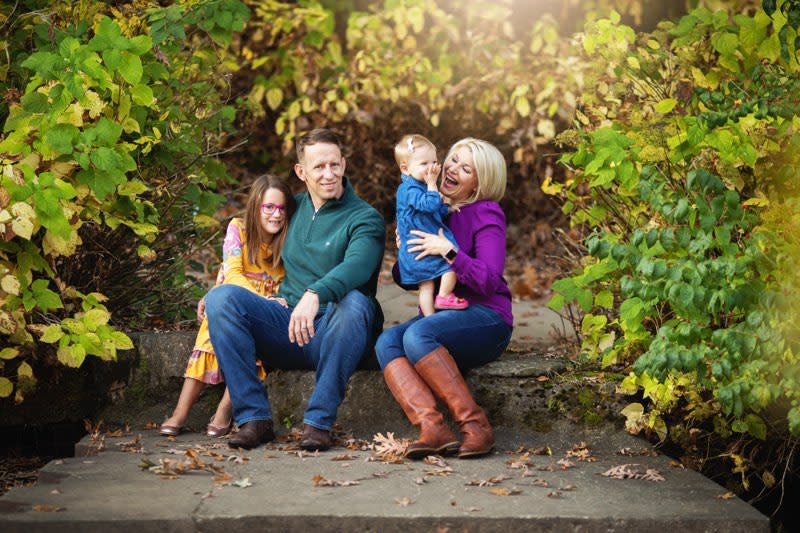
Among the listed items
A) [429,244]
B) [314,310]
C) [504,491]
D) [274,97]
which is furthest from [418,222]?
[274,97]

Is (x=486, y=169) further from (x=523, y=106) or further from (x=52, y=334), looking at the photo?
(x=523, y=106)

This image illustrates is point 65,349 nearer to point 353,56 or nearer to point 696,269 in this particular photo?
point 696,269

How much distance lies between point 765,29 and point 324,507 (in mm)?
2554

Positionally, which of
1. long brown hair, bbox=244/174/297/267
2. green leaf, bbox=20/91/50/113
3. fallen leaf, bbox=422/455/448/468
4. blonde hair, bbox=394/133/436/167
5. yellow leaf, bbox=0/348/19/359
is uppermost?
green leaf, bbox=20/91/50/113

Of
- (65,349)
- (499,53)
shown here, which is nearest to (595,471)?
(65,349)

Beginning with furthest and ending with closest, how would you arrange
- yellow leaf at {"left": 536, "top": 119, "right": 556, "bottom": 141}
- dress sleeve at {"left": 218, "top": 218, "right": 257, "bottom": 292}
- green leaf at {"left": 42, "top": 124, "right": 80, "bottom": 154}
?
yellow leaf at {"left": 536, "top": 119, "right": 556, "bottom": 141}, dress sleeve at {"left": 218, "top": 218, "right": 257, "bottom": 292}, green leaf at {"left": 42, "top": 124, "right": 80, "bottom": 154}

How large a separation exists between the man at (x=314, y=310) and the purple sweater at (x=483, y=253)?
26 centimetres

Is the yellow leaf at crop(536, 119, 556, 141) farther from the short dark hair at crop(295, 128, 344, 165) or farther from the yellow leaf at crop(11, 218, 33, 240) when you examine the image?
the yellow leaf at crop(11, 218, 33, 240)

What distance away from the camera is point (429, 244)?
4621mm

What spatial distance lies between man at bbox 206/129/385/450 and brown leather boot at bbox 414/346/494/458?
13.2 inches

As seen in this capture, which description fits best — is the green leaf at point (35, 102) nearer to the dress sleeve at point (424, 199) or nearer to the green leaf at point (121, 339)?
the green leaf at point (121, 339)

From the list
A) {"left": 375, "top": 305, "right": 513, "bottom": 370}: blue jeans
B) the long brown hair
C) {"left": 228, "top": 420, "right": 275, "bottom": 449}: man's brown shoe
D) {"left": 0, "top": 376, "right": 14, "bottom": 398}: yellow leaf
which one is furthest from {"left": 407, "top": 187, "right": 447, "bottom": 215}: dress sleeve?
{"left": 0, "top": 376, "right": 14, "bottom": 398}: yellow leaf

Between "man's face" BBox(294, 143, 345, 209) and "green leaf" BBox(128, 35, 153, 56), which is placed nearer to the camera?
"green leaf" BBox(128, 35, 153, 56)

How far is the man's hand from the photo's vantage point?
459 cm
